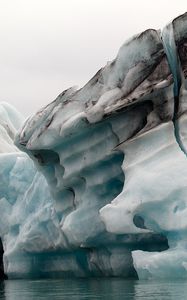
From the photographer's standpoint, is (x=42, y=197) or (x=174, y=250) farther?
(x=42, y=197)

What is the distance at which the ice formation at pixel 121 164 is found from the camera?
11375mm

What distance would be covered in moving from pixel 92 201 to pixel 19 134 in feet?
7.42

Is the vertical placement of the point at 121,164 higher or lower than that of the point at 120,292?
higher

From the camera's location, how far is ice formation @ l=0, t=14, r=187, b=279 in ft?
37.3

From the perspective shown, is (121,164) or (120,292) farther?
(121,164)

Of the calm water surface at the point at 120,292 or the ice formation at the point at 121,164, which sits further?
the ice formation at the point at 121,164

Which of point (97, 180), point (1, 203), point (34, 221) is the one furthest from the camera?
point (1, 203)

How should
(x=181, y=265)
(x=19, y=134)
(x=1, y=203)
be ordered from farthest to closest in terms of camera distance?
1. (x=1, y=203)
2. (x=19, y=134)
3. (x=181, y=265)

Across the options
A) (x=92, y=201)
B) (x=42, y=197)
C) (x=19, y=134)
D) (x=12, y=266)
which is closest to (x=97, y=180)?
(x=92, y=201)

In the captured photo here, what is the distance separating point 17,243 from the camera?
1596 centimetres

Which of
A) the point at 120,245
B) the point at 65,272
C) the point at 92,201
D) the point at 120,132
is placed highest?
the point at 120,132

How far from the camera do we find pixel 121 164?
12.9 meters

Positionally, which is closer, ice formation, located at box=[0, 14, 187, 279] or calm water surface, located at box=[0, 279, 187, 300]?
calm water surface, located at box=[0, 279, 187, 300]

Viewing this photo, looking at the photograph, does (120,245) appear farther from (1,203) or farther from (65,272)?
(1,203)
